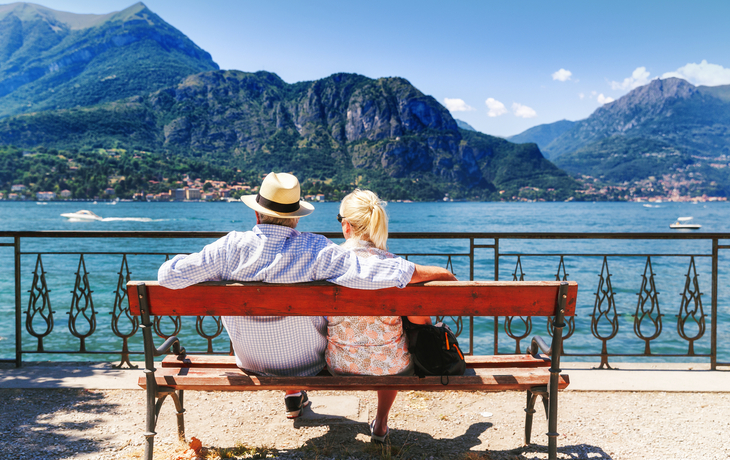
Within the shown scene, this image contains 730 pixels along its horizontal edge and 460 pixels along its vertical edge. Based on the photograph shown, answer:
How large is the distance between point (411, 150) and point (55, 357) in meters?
131

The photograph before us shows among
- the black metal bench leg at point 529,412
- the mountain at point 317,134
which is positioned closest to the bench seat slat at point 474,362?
the black metal bench leg at point 529,412

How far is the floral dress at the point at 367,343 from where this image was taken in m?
2.29

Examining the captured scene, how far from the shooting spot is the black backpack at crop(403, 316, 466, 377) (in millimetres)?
2346

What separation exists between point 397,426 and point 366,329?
105cm

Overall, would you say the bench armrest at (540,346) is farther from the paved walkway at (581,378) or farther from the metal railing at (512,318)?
the paved walkway at (581,378)

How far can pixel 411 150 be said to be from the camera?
136000mm

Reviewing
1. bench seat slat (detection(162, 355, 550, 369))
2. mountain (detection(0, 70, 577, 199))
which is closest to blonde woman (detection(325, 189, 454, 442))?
bench seat slat (detection(162, 355, 550, 369))

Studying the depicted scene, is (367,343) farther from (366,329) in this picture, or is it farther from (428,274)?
(428,274)

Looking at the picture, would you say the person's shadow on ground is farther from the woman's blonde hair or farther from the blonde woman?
the woman's blonde hair

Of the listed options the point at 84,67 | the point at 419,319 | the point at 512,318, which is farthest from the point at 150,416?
the point at 84,67

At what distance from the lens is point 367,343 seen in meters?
2.32

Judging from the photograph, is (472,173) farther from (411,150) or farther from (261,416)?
(261,416)

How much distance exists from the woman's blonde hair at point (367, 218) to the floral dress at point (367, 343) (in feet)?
0.13

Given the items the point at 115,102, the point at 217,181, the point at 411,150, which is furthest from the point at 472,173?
the point at 115,102
